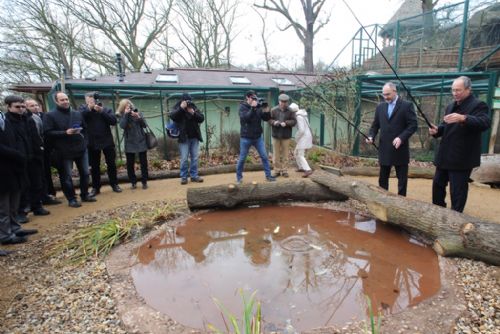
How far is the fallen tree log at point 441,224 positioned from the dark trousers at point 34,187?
4304mm

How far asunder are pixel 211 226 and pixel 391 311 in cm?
234

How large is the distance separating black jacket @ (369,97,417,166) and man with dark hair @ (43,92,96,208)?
428 cm

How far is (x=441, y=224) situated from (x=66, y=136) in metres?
4.95

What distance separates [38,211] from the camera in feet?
14.7

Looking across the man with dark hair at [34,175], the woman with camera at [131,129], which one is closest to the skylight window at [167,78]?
the woman with camera at [131,129]

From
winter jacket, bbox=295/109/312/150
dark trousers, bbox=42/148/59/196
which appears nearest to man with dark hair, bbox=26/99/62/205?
dark trousers, bbox=42/148/59/196

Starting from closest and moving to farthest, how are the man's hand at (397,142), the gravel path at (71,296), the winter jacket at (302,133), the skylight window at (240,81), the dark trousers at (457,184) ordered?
the gravel path at (71,296) < the dark trousers at (457,184) < the man's hand at (397,142) < the winter jacket at (302,133) < the skylight window at (240,81)

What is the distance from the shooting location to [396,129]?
4074 millimetres

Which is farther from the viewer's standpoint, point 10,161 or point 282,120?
point 282,120

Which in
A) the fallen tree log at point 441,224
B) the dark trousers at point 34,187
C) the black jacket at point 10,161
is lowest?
the fallen tree log at point 441,224

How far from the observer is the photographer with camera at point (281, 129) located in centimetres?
600

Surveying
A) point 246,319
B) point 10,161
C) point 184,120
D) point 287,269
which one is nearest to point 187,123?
point 184,120

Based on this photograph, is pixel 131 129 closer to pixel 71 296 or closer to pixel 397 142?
pixel 71 296

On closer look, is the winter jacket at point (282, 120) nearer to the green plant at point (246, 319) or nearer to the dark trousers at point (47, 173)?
the dark trousers at point (47, 173)
